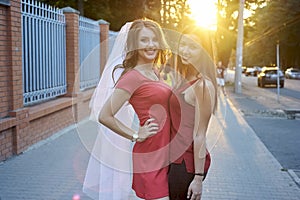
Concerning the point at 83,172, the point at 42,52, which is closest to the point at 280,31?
the point at 42,52

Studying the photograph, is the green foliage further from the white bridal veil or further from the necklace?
the necklace

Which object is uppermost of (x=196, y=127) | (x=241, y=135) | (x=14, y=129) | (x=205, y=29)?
(x=205, y=29)

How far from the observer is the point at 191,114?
2.51 meters

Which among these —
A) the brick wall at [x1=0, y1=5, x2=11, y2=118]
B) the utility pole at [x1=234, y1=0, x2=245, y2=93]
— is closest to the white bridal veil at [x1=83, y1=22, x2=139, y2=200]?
the brick wall at [x1=0, y1=5, x2=11, y2=118]

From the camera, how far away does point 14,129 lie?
666 centimetres

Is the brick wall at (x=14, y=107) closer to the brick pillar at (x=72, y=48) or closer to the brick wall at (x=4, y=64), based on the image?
the brick wall at (x=4, y=64)

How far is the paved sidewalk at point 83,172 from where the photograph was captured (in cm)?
522

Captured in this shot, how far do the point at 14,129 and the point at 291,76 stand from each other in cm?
4792

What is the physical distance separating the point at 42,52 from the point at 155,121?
21.3 feet

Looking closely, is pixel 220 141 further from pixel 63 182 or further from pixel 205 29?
pixel 205 29

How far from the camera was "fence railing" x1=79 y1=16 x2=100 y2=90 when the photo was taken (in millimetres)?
11578

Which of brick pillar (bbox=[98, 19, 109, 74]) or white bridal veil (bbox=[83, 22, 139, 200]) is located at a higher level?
brick pillar (bbox=[98, 19, 109, 74])

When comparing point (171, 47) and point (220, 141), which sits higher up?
point (171, 47)

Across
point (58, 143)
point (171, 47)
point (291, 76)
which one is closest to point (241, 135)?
point (58, 143)
